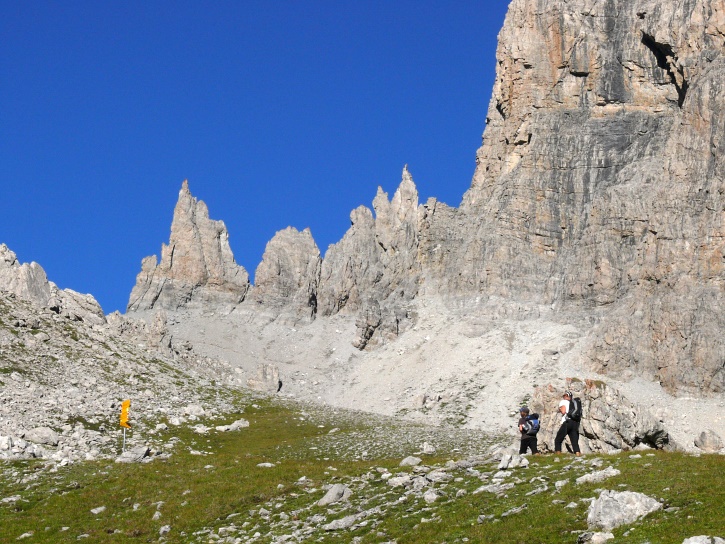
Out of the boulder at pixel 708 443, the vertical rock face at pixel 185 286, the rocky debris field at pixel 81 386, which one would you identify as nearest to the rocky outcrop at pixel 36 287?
the rocky debris field at pixel 81 386

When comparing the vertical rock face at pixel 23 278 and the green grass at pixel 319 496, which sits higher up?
the vertical rock face at pixel 23 278

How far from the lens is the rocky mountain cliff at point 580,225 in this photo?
422 feet

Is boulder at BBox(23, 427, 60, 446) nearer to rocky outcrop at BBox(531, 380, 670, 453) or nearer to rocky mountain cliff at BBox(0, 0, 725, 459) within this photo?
rocky mountain cliff at BBox(0, 0, 725, 459)

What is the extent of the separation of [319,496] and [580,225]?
128m

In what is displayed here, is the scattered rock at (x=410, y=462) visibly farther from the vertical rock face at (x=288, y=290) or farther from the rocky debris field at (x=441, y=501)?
the vertical rock face at (x=288, y=290)

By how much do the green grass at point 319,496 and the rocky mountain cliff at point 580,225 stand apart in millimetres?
89878

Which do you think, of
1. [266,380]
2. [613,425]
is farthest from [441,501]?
[266,380]

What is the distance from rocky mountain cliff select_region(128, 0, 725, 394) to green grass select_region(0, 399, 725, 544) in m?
89.9

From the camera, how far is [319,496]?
3731 centimetres

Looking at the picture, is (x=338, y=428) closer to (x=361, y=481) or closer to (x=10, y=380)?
(x=10, y=380)

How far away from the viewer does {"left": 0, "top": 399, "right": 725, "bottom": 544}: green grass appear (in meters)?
26.4

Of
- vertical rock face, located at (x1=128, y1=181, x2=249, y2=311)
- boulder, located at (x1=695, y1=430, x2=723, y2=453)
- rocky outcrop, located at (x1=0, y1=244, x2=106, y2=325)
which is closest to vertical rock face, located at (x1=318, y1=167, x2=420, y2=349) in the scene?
vertical rock face, located at (x1=128, y1=181, x2=249, y2=311)

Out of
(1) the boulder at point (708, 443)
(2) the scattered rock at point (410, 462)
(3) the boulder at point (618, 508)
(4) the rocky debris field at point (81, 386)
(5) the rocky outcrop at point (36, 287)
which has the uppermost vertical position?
(5) the rocky outcrop at point (36, 287)

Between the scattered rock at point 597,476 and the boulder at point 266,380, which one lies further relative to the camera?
the boulder at point 266,380
